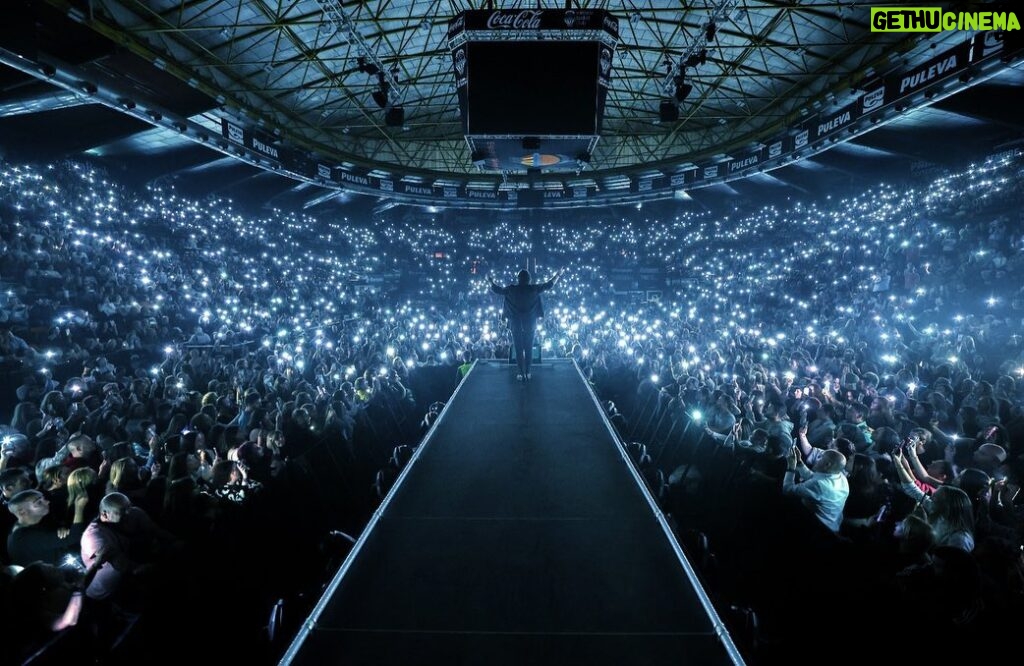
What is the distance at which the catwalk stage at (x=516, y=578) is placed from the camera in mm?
2266

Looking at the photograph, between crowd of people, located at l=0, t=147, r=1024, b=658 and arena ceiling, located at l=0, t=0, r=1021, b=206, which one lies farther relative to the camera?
arena ceiling, located at l=0, t=0, r=1021, b=206

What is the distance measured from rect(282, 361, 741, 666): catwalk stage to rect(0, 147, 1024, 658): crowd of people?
102 cm

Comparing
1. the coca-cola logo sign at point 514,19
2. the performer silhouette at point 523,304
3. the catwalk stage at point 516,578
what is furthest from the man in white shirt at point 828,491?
the coca-cola logo sign at point 514,19

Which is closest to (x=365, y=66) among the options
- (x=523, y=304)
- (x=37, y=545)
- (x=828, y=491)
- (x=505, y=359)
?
(x=505, y=359)

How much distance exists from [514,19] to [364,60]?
21.5 feet

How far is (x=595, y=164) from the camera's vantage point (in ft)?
83.7

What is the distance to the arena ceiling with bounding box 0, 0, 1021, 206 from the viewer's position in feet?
34.2

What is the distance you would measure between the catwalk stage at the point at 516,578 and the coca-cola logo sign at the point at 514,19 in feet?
19.5

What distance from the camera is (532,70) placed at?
7.04 meters

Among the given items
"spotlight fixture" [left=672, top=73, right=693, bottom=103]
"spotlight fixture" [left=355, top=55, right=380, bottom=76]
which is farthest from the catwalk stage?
"spotlight fixture" [left=672, top=73, right=693, bottom=103]

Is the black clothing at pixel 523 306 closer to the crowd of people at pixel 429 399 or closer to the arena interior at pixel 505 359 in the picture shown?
the arena interior at pixel 505 359

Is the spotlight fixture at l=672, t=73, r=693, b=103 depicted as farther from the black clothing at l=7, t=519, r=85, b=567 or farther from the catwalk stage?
the black clothing at l=7, t=519, r=85, b=567

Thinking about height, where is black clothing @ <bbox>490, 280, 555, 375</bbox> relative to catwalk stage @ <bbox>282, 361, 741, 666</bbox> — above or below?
above

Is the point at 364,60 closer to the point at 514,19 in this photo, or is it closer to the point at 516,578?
the point at 514,19
